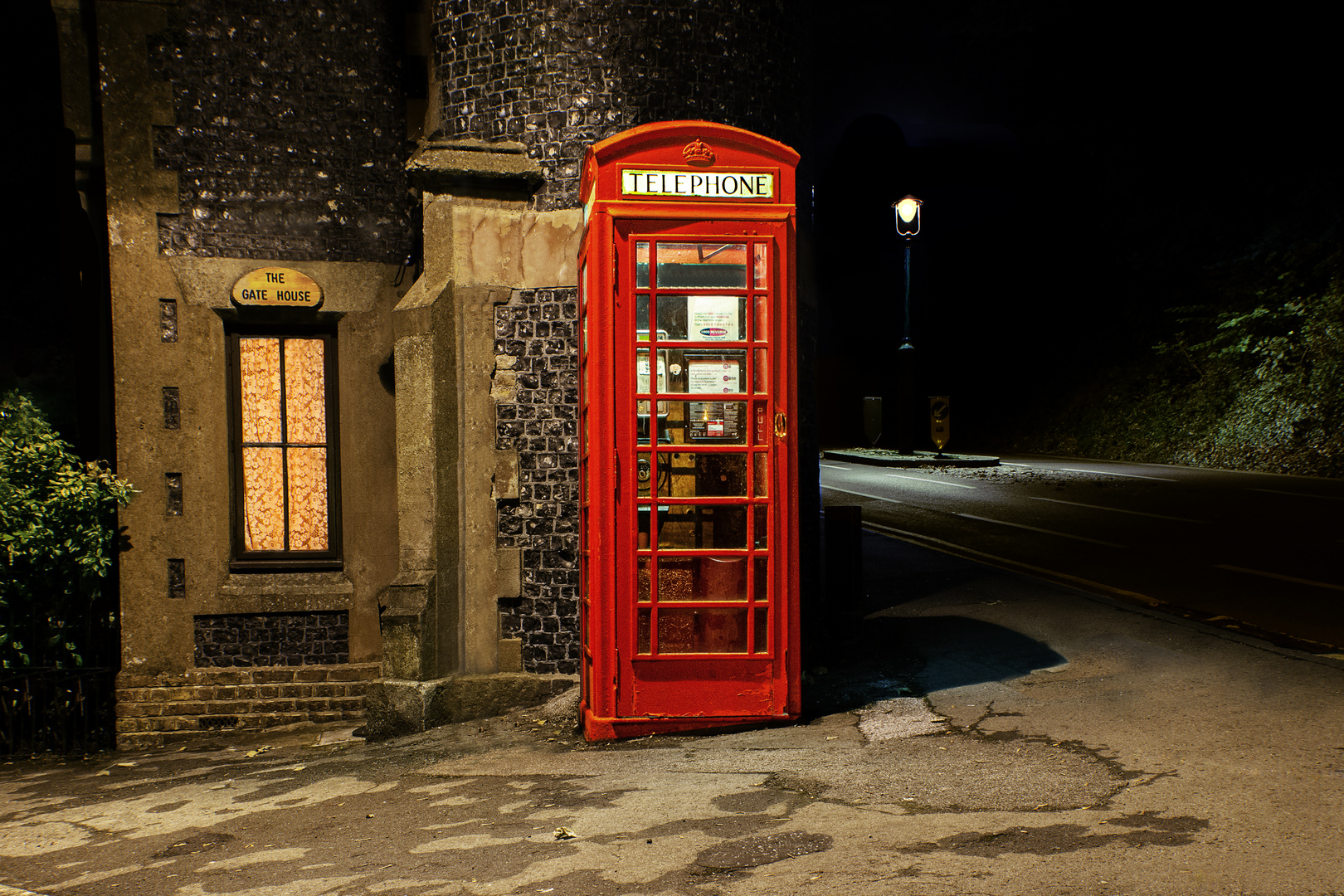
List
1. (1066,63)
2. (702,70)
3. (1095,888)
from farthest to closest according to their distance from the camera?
(1066,63), (702,70), (1095,888)

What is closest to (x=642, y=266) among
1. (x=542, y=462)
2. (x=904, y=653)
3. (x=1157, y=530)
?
(x=542, y=462)

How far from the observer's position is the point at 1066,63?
2883 cm

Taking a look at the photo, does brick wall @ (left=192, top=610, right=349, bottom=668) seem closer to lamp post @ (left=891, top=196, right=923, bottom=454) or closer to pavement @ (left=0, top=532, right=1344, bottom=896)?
pavement @ (left=0, top=532, right=1344, bottom=896)

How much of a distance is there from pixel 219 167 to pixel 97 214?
1.30 meters

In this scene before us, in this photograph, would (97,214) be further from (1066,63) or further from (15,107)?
(1066,63)

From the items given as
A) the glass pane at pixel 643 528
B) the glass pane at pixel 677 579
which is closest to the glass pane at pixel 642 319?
the glass pane at pixel 643 528

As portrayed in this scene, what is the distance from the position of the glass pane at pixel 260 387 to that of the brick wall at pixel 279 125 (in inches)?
28.0

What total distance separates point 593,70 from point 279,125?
2539 mm

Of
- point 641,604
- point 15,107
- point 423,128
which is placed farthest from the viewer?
point 15,107

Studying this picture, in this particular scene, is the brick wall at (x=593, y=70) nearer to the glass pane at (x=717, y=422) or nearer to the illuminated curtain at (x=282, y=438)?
the illuminated curtain at (x=282, y=438)

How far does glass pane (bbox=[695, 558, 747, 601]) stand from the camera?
5305 millimetres

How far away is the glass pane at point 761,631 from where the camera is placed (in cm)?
526

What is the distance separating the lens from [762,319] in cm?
520

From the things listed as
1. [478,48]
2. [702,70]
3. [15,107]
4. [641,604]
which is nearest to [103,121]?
[478,48]
